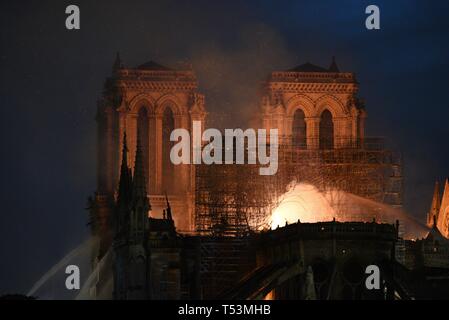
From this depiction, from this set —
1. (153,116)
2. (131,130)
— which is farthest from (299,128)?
(131,130)

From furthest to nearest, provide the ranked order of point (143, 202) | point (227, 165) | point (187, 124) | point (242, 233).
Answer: point (187, 124)
point (227, 165)
point (242, 233)
point (143, 202)

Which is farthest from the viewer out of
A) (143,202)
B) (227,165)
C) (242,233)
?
(227,165)

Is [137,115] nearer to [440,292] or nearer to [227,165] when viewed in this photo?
[227,165]

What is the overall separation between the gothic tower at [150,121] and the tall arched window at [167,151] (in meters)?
0.06

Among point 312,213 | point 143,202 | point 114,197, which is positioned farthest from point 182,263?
point 114,197

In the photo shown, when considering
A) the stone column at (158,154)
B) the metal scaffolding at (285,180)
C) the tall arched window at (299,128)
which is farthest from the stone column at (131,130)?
the tall arched window at (299,128)

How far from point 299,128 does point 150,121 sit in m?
8.95

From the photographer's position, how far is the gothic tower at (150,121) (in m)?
97.6

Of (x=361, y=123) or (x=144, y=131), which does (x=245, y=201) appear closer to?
(x=144, y=131)

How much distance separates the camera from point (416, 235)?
9381 cm

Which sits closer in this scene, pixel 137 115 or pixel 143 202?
pixel 143 202

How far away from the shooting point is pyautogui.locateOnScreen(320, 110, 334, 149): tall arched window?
9969cm
